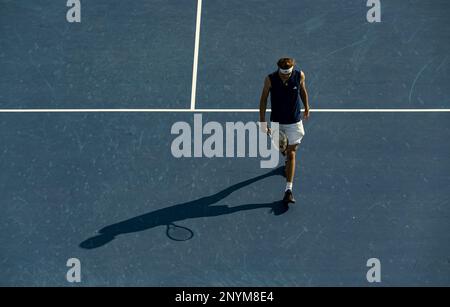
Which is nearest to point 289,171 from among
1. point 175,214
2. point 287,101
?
point 287,101

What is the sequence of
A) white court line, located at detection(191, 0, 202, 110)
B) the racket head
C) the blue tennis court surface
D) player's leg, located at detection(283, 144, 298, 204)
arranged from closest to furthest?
the blue tennis court surface
the racket head
player's leg, located at detection(283, 144, 298, 204)
white court line, located at detection(191, 0, 202, 110)

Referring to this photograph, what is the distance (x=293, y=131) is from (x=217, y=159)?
1344mm

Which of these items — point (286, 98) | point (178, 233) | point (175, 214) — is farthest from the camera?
point (175, 214)

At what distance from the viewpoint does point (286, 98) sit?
354 inches

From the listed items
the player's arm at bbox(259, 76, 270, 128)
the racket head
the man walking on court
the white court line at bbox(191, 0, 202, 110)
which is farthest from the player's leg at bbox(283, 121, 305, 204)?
the white court line at bbox(191, 0, 202, 110)

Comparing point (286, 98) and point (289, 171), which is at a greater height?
point (286, 98)

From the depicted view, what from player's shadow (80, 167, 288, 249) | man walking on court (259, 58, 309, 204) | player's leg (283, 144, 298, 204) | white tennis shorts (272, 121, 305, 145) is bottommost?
player's shadow (80, 167, 288, 249)

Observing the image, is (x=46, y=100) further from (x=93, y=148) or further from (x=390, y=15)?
(x=390, y=15)

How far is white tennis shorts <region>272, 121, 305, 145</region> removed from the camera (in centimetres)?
917

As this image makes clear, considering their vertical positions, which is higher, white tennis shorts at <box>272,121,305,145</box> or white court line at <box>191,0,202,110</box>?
white court line at <box>191,0,202,110</box>

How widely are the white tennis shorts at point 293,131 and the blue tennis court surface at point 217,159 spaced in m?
0.75

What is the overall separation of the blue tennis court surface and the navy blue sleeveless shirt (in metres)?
1.04

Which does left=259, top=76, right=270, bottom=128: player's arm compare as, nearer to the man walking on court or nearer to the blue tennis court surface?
the man walking on court

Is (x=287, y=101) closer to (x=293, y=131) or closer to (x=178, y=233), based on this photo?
(x=293, y=131)
